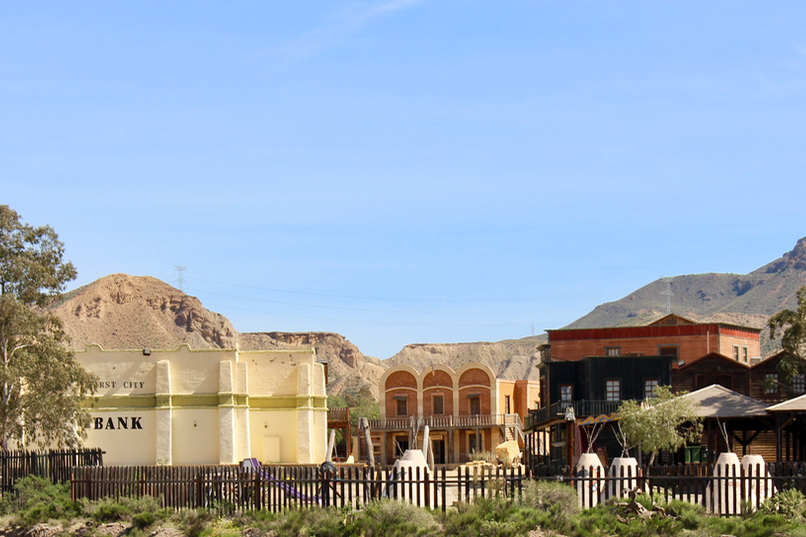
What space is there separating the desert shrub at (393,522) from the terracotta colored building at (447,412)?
117 feet

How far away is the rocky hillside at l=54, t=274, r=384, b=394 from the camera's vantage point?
115 meters

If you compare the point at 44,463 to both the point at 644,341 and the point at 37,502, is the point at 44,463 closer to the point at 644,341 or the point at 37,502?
the point at 37,502

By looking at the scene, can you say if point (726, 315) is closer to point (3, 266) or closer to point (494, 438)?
point (494, 438)

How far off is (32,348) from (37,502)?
710 centimetres

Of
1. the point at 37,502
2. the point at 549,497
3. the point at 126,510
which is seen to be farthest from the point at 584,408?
the point at 37,502

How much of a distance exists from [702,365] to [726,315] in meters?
100

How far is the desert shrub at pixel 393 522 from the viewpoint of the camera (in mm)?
20266

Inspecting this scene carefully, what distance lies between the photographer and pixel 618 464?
75.3 ft

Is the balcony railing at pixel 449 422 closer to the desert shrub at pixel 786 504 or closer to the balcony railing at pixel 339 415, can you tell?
the balcony railing at pixel 339 415

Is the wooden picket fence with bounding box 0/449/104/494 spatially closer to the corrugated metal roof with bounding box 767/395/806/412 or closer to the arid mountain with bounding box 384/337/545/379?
the corrugated metal roof with bounding box 767/395/806/412

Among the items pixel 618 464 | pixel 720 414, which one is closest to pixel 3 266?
pixel 618 464

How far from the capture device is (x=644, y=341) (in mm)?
50344

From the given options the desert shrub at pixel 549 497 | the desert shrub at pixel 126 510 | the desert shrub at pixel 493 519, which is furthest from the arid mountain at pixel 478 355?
the desert shrub at pixel 493 519

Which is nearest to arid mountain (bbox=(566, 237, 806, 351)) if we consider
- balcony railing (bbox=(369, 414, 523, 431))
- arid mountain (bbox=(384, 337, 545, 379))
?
arid mountain (bbox=(384, 337, 545, 379))
